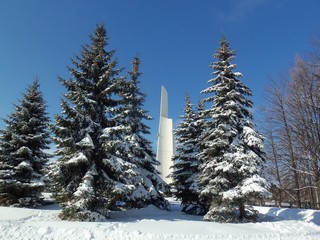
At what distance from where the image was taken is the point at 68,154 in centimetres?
1244

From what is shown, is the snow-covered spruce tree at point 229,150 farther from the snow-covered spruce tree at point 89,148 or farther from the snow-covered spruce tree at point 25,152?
the snow-covered spruce tree at point 25,152

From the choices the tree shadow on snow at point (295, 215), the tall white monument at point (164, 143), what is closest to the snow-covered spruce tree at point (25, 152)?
the tree shadow on snow at point (295, 215)

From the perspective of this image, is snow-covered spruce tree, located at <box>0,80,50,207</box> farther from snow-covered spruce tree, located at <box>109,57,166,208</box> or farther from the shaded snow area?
snow-covered spruce tree, located at <box>109,57,166,208</box>

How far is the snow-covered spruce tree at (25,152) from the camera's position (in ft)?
54.4

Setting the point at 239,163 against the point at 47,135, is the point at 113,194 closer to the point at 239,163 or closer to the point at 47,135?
the point at 239,163

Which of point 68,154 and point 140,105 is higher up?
point 140,105

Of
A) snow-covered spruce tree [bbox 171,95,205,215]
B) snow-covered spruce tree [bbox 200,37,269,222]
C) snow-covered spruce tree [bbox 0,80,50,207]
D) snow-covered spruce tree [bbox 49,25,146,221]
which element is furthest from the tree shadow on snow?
snow-covered spruce tree [bbox 0,80,50,207]

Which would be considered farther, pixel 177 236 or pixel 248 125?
pixel 248 125

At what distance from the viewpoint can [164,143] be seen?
35031mm

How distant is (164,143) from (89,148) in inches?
917

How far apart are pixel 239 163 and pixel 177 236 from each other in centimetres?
533

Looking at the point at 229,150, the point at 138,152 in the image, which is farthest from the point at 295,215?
the point at 138,152

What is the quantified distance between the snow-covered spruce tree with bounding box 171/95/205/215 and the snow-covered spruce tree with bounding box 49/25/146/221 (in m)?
6.41

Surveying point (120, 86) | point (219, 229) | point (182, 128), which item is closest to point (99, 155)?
point (120, 86)
